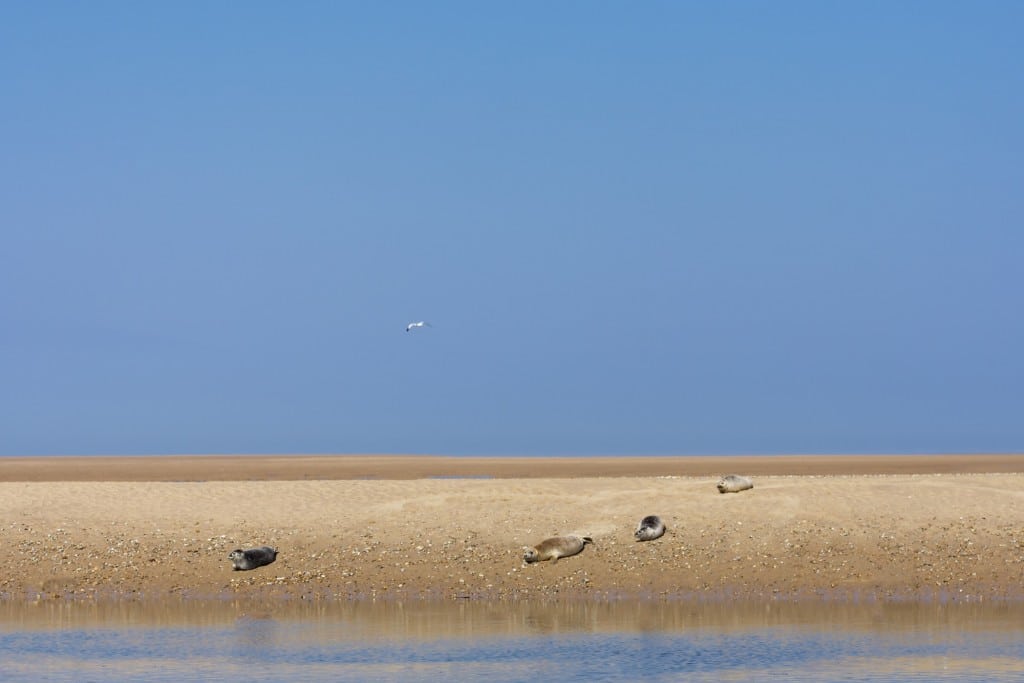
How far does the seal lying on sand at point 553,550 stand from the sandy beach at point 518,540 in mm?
218

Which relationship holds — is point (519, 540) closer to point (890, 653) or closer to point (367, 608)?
point (367, 608)

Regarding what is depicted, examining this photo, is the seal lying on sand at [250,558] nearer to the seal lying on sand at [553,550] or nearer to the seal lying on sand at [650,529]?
the seal lying on sand at [553,550]

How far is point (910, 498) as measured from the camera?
31.1 m

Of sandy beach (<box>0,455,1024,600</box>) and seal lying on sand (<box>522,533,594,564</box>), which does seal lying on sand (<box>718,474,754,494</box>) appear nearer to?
sandy beach (<box>0,455,1024,600</box>)

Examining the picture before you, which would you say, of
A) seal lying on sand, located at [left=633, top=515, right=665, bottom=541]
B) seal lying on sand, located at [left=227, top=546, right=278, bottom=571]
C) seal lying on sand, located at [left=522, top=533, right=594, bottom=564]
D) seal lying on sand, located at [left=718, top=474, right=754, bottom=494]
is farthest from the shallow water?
seal lying on sand, located at [left=718, top=474, right=754, bottom=494]

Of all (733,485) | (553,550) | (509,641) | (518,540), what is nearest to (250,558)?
(518,540)

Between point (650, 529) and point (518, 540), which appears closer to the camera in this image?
point (650, 529)

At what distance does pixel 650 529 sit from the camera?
28.2 m

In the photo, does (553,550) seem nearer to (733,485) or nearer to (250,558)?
(733,485)

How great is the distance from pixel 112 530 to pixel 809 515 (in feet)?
49.7

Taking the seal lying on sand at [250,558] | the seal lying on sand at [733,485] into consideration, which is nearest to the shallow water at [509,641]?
the seal lying on sand at [250,558]

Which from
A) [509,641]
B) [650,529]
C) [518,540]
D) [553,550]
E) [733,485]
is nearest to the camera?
[509,641]

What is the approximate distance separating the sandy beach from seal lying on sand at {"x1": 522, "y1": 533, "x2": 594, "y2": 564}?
22 cm

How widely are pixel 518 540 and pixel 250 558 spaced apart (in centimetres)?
548
